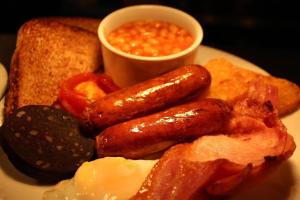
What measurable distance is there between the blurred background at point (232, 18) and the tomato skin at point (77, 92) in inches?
44.4

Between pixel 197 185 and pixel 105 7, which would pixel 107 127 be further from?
pixel 105 7

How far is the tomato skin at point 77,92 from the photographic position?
2.14 meters

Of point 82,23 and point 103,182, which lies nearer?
point 103,182

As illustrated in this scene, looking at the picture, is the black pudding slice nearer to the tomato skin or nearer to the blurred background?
the tomato skin

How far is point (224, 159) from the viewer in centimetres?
174

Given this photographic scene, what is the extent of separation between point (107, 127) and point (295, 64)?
1.68 m

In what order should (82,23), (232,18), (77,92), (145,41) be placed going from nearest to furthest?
(77,92) < (145,41) < (82,23) < (232,18)

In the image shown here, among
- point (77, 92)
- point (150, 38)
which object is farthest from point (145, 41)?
point (77, 92)

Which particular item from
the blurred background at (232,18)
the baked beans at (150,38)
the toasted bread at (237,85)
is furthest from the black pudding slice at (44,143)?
the blurred background at (232,18)

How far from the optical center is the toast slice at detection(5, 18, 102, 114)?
7.30 feet

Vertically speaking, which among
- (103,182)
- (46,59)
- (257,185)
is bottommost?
(257,185)

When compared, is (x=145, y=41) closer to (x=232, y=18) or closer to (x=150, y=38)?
(x=150, y=38)

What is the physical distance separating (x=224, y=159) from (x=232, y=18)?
1918 mm

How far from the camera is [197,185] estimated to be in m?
1.71
